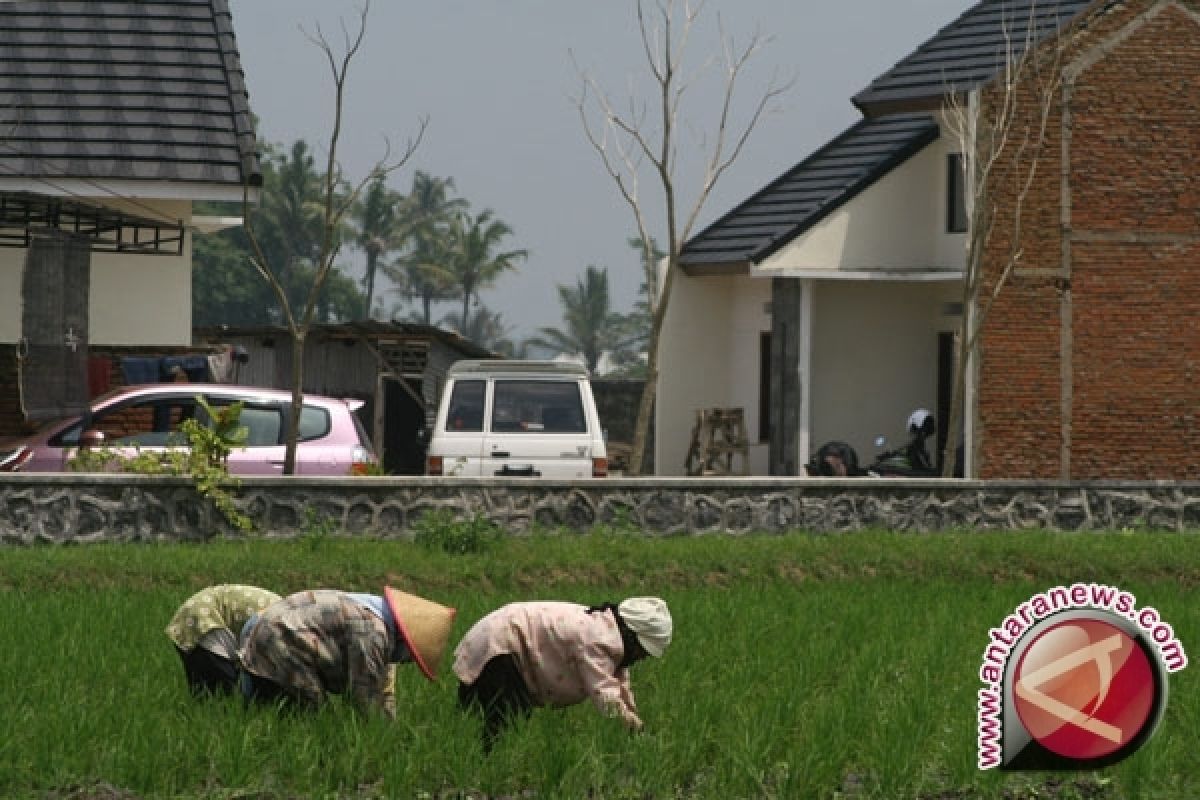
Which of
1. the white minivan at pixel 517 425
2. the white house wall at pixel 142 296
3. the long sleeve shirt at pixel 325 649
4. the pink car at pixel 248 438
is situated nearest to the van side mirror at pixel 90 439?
the pink car at pixel 248 438

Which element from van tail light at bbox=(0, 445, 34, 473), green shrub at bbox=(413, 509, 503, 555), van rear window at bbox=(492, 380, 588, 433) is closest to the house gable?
van rear window at bbox=(492, 380, 588, 433)

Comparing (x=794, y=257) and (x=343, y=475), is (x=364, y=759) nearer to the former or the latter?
(x=343, y=475)

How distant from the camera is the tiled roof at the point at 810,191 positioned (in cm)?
3055

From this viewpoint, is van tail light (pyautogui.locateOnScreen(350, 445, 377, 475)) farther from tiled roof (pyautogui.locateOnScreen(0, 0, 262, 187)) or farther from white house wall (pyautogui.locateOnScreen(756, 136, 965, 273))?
white house wall (pyautogui.locateOnScreen(756, 136, 965, 273))

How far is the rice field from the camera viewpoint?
1075 centimetres

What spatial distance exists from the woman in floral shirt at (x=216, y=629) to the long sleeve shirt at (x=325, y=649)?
1.01 ft

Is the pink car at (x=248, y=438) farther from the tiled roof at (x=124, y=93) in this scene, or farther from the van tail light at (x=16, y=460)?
the tiled roof at (x=124, y=93)

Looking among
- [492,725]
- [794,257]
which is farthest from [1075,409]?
[492,725]

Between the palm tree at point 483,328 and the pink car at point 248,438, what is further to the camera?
the palm tree at point 483,328


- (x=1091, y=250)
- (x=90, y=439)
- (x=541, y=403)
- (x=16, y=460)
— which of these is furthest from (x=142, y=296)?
(x=1091, y=250)

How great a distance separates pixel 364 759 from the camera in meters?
10.8

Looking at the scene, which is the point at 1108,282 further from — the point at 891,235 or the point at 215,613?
the point at 215,613

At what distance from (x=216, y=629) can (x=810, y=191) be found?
810 inches

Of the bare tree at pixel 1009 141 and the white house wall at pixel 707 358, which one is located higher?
the bare tree at pixel 1009 141
